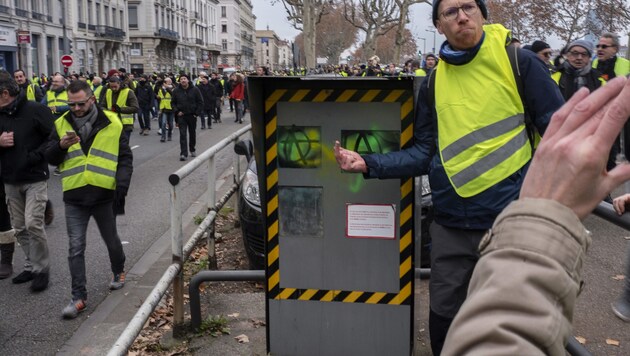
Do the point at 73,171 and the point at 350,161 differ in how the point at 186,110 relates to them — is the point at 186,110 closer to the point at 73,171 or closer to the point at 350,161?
the point at 73,171

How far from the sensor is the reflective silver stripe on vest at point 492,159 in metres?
3.00

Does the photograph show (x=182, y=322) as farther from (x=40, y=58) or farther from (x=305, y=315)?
(x=40, y=58)

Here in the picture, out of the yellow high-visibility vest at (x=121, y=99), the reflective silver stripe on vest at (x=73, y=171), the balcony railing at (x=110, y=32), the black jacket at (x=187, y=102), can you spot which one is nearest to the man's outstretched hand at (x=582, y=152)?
the reflective silver stripe on vest at (x=73, y=171)

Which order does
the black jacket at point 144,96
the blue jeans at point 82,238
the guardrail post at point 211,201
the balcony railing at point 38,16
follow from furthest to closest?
1. the balcony railing at point 38,16
2. the black jacket at point 144,96
3. the guardrail post at point 211,201
4. the blue jeans at point 82,238

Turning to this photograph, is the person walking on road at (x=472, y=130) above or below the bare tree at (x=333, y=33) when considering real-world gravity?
below

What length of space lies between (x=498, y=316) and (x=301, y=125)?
2.84 m

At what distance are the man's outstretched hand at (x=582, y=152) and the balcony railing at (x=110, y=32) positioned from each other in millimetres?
69353

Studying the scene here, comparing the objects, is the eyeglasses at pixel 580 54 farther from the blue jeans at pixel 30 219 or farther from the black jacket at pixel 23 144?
the blue jeans at pixel 30 219

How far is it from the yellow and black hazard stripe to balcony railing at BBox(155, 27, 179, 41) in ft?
279

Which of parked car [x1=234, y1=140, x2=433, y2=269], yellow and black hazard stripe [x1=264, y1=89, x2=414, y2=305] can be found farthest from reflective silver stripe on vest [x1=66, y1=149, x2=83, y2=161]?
yellow and black hazard stripe [x1=264, y1=89, x2=414, y2=305]

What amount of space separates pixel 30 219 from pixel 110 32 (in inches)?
2615

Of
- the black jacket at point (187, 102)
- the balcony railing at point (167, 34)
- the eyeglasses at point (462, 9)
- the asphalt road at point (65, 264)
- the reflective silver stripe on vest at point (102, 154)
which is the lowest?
the asphalt road at point (65, 264)

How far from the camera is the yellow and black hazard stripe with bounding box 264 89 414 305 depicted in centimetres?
363

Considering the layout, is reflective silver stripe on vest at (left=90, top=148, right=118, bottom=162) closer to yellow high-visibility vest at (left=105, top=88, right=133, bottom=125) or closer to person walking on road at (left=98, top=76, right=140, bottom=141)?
person walking on road at (left=98, top=76, right=140, bottom=141)
